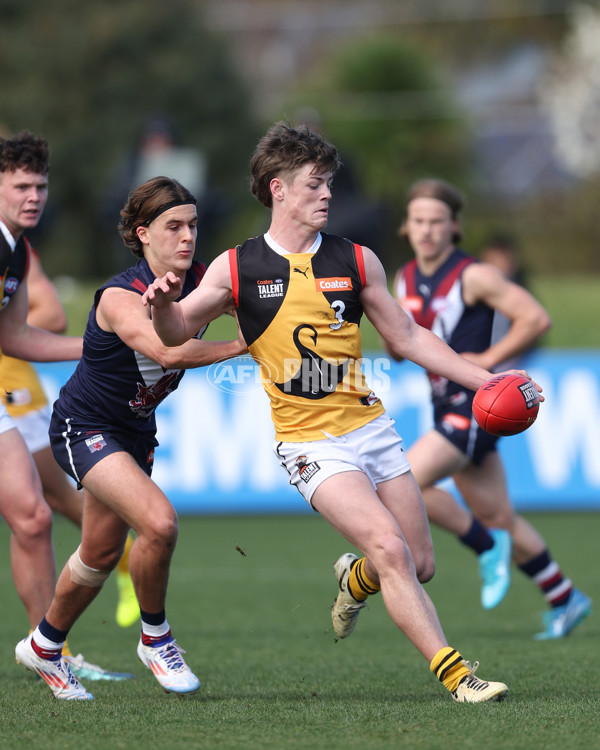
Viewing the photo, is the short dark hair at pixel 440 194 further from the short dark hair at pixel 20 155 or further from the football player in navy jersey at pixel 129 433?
the short dark hair at pixel 20 155

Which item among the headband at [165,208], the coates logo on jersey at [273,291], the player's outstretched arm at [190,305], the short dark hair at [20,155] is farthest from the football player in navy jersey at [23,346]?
the coates logo on jersey at [273,291]

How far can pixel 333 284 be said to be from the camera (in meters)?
5.11

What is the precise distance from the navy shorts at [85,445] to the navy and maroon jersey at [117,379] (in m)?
0.03

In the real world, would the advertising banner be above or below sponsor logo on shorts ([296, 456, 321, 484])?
below

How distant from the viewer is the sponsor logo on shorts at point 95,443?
5.40 metres

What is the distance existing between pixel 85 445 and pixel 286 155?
58.7 inches

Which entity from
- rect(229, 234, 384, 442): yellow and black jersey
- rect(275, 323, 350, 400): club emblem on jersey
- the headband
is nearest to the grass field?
rect(229, 234, 384, 442): yellow and black jersey

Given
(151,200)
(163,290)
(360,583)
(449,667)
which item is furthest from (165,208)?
(449,667)

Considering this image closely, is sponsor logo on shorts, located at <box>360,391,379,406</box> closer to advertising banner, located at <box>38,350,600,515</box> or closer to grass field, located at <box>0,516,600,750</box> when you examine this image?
grass field, located at <box>0,516,600,750</box>

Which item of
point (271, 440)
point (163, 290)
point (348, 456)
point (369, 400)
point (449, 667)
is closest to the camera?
point (163, 290)

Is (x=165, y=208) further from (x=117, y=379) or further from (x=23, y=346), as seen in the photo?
(x=23, y=346)

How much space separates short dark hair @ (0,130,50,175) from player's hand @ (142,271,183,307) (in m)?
1.55

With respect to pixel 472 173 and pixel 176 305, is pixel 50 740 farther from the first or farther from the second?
pixel 472 173

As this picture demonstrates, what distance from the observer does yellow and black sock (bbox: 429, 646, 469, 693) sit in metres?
4.86
